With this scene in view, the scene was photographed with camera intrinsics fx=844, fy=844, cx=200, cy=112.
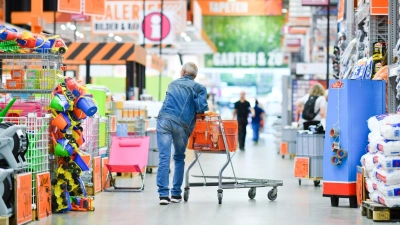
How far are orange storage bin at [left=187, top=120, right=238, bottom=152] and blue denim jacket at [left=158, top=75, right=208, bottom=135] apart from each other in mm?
158

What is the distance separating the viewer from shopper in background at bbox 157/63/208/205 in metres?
9.34

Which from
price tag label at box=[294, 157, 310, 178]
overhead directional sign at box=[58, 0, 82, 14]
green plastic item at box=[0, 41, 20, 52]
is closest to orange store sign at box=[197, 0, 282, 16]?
overhead directional sign at box=[58, 0, 82, 14]

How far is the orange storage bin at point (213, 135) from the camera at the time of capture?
9.48 m

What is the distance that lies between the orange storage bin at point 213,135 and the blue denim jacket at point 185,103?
16 centimetres

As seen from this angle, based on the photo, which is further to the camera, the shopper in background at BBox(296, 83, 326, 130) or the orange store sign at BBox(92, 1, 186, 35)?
the orange store sign at BBox(92, 1, 186, 35)

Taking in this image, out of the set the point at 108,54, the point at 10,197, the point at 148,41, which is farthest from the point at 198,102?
the point at 148,41

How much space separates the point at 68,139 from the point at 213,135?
5.83 feet

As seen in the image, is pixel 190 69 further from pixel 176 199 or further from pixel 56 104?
pixel 56 104

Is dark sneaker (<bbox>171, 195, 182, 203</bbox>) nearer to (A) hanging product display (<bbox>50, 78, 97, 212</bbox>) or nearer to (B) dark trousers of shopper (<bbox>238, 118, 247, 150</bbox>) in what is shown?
(A) hanging product display (<bbox>50, 78, 97, 212</bbox>)

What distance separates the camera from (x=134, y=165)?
10547 mm

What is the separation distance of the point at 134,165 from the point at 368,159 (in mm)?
3528

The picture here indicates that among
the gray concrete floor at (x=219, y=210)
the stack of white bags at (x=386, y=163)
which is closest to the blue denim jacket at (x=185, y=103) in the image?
the gray concrete floor at (x=219, y=210)

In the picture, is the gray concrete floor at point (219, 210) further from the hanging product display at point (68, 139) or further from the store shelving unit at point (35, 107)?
the store shelving unit at point (35, 107)

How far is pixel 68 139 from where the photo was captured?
8.47 m
